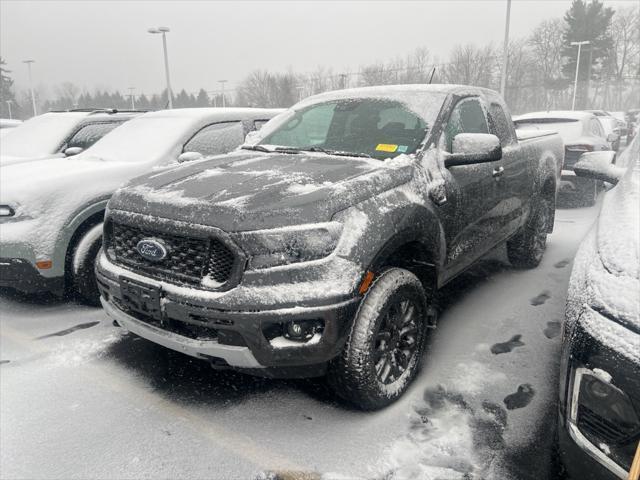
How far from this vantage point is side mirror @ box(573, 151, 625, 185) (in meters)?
2.95

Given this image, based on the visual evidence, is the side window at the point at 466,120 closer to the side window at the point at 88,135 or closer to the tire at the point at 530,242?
the tire at the point at 530,242

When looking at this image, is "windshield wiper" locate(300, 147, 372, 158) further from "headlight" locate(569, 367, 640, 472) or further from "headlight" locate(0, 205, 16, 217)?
"headlight" locate(0, 205, 16, 217)

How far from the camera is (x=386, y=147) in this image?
327 centimetres

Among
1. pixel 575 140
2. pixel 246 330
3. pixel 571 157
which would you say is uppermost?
pixel 575 140

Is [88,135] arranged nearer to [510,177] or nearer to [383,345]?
[510,177]

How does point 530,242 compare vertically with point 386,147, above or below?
below

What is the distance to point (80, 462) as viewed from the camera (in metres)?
2.41

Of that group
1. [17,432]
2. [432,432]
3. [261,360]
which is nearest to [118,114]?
[17,432]

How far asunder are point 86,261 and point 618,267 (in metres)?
3.77

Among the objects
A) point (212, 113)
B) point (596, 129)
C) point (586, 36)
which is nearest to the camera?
point (212, 113)

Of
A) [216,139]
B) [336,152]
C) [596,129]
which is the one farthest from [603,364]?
[596,129]

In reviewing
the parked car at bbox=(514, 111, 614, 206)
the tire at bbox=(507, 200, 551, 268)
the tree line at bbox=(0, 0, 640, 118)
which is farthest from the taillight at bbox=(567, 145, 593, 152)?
the tree line at bbox=(0, 0, 640, 118)

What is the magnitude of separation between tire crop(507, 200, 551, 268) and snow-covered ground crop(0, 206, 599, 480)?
4.47 ft

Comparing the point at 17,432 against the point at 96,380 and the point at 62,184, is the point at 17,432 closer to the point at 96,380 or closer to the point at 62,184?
the point at 96,380
